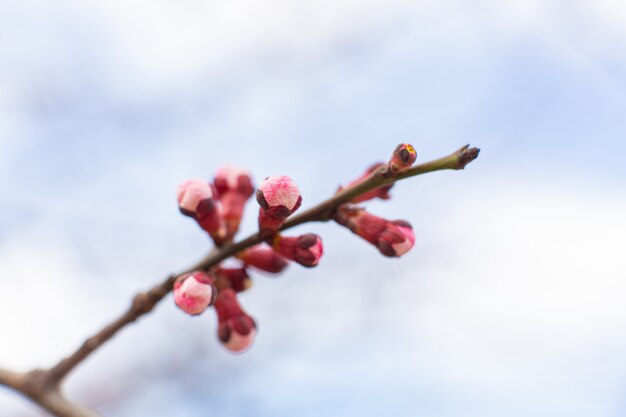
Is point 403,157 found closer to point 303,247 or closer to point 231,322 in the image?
point 303,247

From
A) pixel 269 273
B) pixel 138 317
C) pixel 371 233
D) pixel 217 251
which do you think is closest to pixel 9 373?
pixel 138 317

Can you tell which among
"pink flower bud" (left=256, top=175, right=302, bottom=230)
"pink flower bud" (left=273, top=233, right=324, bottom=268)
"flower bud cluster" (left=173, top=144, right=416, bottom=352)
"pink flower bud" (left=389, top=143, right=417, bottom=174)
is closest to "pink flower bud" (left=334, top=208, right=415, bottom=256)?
"flower bud cluster" (left=173, top=144, right=416, bottom=352)

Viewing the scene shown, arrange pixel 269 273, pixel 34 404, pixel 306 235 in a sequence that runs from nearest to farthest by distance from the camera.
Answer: pixel 34 404 → pixel 306 235 → pixel 269 273

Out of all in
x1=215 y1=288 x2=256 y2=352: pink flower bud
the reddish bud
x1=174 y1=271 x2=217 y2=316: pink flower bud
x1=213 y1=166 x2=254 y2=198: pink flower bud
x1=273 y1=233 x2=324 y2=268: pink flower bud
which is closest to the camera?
x1=174 y1=271 x2=217 y2=316: pink flower bud

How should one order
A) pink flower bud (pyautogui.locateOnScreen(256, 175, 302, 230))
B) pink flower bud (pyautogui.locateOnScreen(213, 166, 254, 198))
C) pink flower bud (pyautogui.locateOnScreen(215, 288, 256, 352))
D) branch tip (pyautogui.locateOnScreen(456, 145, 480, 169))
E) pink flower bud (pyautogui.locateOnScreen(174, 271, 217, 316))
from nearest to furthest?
branch tip (pyautogui.locateOnScreen(456, 145, 480, 169)) < pink flower bud (pyautogui.locateOnScreen(256, 175, 302, 230)) < pink flower bud (pyautogui.locateOnScreen(174, 271, 217, 316)) < pink flower bud (pyautogui.locateOnScreen(215, 288, 256, 352)) < pink flower bud (pyautogui.locateOnScreen(213, 166, 254, 198))

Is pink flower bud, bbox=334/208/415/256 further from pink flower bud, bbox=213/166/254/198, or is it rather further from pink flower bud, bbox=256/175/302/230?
pink flower bud, bbox=213/166/254/198

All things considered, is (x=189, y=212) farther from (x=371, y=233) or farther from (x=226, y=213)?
(x=371, y=233)

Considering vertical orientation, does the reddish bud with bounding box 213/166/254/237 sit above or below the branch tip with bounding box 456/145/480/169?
above

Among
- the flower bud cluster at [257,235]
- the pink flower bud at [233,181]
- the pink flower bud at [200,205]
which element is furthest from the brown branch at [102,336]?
the pink flower bud at [233,181]
